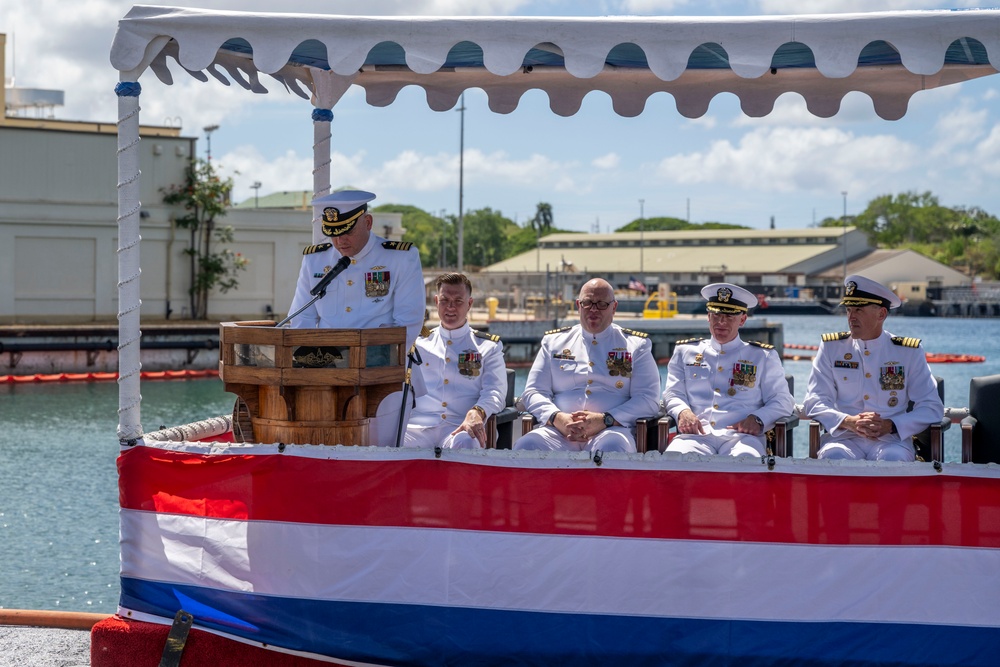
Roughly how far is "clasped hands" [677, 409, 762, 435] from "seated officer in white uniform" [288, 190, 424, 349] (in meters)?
1.68

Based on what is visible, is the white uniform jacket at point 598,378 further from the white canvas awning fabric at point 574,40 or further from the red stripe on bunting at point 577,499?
the white canvas awning fabric at point 574,40

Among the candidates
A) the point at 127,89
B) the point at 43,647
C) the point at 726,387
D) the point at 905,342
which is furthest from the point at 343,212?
the point at 905,342

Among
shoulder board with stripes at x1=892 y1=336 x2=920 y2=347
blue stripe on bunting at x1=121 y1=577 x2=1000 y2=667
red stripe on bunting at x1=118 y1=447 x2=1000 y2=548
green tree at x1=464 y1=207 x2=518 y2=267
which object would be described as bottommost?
blue stripe on bunting at x1=121 y1=577 x2=1000 y2=667

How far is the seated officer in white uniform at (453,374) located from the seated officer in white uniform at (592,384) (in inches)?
9.7

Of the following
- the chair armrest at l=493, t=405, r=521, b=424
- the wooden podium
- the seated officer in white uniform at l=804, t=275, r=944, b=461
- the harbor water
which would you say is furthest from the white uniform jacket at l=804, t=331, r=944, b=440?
the harbor water

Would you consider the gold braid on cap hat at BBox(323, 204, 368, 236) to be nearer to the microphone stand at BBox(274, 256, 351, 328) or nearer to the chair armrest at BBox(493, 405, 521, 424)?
the microphone stand at BBox(274, 256, 351, 328)

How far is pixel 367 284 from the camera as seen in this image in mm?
5285

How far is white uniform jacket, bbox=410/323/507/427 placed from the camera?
6223 millimetres

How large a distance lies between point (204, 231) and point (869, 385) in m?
32.8

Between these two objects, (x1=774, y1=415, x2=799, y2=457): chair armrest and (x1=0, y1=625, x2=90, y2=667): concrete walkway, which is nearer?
(x1=0, y1=625, x2=90, y2=667): concrete walkway

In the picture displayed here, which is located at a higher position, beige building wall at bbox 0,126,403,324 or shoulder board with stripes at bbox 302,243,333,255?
beige building wall at bbox 0,126,403,324

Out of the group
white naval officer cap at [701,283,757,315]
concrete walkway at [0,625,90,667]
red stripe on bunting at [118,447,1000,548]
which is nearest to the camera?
red stripe on bunting at [118,447,1000,548]

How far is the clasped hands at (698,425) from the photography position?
5.94m

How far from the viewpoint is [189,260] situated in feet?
119
